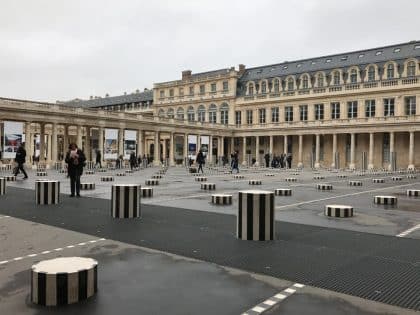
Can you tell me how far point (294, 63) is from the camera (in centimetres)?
6912

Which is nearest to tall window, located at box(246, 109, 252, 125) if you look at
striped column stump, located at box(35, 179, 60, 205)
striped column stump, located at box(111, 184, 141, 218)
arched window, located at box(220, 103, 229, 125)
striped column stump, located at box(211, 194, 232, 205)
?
arched window, located at box(220, 103, 229, 125)

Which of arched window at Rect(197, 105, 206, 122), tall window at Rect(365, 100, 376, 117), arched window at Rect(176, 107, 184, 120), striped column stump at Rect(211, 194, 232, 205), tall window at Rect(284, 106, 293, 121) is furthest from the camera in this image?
arched window at Rect(176, 107, 184, 120)

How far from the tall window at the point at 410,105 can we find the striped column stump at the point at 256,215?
173 ft

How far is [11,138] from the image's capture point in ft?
107

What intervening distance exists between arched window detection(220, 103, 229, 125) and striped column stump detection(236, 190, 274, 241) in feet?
215

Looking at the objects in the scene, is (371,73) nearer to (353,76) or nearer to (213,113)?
(353,76)

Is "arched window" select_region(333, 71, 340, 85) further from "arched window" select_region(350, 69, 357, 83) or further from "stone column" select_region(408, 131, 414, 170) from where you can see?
"stone column" select_region(408, 131, 414, 170)

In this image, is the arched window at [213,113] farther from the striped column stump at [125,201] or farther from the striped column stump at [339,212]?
the striped column stump at [125,201]

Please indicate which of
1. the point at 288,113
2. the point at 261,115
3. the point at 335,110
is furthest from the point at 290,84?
the point at 335,110

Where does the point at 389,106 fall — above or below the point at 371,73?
below

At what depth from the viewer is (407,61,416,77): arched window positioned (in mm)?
54125

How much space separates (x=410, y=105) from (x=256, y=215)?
53430 millimetres

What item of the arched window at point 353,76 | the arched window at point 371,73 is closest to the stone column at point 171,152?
the arched window at point 353,76

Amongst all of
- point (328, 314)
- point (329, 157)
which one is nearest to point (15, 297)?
point (328, 314)
